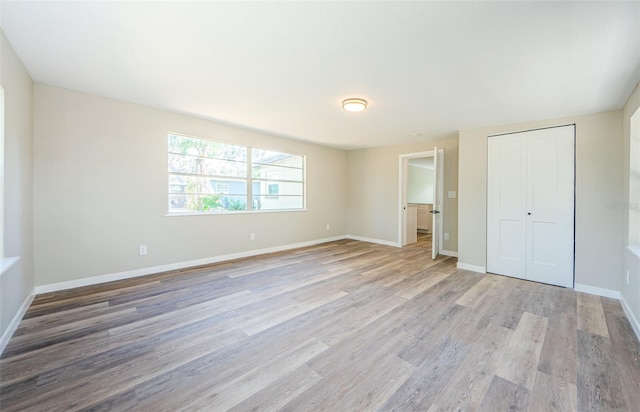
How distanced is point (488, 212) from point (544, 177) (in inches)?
33.0

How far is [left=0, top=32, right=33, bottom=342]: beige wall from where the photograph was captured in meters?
2.11

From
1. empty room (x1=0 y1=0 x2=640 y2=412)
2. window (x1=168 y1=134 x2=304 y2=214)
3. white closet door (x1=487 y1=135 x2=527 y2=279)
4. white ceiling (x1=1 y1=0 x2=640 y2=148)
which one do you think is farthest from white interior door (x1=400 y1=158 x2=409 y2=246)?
white ceiling (x1=1 y1=0 x2=640 y2=148)

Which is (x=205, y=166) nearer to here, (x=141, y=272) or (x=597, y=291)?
(x=141, y=272)

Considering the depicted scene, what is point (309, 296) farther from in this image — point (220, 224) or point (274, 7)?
point (274, 7)

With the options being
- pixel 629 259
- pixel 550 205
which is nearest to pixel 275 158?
pixel 550 205

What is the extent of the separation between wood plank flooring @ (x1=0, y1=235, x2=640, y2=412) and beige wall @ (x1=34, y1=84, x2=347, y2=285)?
0.49 meters

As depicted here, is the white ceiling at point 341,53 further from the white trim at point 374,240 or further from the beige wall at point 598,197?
the white trim at point 374,240

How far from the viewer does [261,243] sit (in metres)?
5.16

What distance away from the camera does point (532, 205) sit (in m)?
3.71

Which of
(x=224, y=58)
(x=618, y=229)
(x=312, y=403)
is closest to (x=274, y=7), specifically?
(x=224, y=58)

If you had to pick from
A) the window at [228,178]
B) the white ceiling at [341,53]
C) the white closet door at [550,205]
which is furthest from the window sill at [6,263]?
the white closet door at [550,205]

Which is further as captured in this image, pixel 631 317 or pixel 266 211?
→ pixel 266 211

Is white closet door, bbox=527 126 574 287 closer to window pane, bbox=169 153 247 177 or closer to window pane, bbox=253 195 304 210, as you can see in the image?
window pane, bbox=253 195 304 210

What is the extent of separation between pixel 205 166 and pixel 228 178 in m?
0.44
